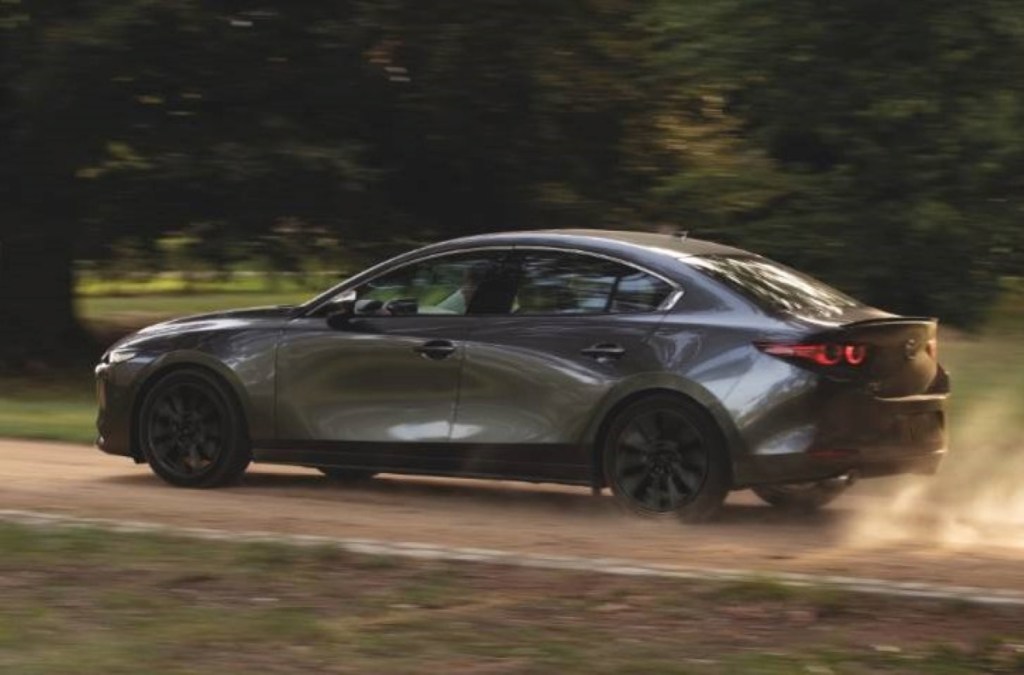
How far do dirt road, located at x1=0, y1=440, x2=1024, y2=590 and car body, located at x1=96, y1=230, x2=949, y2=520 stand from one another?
321 millimetres

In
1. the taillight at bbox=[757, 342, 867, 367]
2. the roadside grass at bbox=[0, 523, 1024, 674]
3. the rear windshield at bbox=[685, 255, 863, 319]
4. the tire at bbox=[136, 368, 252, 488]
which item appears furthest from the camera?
the tire at bbox=[136, 368, 252, 488]

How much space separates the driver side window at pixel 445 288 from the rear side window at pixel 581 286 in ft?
0.39

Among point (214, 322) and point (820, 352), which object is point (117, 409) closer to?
point (214, 322)

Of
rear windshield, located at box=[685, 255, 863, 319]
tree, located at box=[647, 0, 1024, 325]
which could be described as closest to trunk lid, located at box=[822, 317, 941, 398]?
rear windshield, located at box=[685, 255, 863, 319]

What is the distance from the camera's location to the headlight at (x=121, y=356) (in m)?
11.0

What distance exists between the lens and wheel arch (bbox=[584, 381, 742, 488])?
9.34m

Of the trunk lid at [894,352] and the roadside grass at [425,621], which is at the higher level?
the trunk lid at [894,352]

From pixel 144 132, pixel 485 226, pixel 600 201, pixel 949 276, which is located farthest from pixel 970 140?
pixel 144 132

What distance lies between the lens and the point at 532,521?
992cm

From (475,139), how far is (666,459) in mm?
11222

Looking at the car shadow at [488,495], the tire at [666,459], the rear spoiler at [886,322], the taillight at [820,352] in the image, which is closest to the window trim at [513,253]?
the tire at [666,459]

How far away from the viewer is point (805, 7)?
13961 mm

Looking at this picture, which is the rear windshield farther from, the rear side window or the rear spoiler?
the rear side window

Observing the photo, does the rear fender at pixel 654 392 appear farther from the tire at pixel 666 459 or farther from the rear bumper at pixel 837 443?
the rear bumper at pixel 837 443
